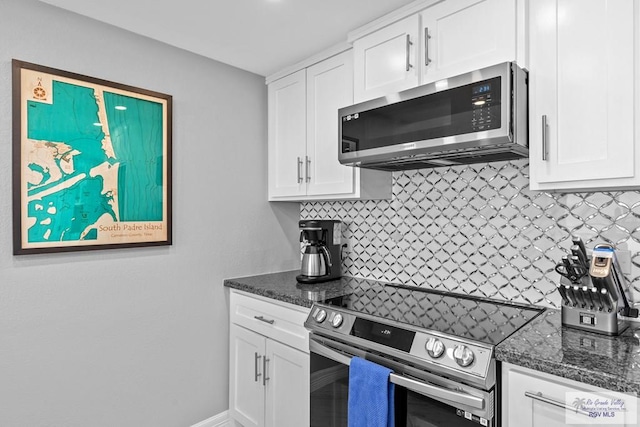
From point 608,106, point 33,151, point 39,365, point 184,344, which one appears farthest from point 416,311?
point 33,151

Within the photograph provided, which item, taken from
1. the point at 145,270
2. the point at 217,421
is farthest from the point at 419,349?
the point at 217,421

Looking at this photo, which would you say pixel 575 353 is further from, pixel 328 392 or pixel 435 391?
pixel 328 392

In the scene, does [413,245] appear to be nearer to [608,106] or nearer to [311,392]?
[311,392]

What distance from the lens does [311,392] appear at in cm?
179

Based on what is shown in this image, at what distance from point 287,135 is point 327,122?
380 millimetres

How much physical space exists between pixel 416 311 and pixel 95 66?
1.98 m

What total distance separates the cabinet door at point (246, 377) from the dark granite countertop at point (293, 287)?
0.91 ft

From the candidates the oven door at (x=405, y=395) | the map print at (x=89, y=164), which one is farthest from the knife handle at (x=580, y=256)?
the map print at (x=89, y=164)

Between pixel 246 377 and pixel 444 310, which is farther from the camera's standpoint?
pixel 246 377

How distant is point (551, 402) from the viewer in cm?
109

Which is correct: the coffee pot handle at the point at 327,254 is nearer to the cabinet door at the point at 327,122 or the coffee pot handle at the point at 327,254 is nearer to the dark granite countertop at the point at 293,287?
the dark granite countertop at the point at 293,287

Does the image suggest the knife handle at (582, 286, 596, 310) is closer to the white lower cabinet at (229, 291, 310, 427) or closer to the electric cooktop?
the electric cooktop

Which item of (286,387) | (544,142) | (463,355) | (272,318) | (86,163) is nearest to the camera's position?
(463,355)

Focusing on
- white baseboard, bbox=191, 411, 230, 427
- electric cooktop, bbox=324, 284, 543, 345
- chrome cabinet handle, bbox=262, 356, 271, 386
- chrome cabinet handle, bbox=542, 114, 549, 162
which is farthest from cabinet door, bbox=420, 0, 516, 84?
white baseboard, bbox=191, 411, 230, 427
